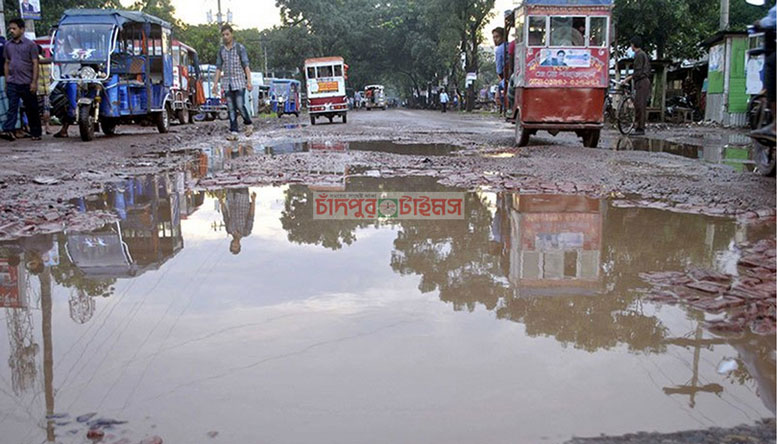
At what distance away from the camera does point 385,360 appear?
2.50 m

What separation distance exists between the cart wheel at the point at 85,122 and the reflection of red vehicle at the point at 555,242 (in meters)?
8.99

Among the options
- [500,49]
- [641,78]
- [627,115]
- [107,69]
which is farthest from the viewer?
[627,115]

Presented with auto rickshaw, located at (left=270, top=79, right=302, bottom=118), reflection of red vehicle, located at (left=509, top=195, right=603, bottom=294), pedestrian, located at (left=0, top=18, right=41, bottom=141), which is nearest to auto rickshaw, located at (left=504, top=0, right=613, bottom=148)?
reflection of red vehicle, located at (left=509, top=195, right=603, bottom=294)

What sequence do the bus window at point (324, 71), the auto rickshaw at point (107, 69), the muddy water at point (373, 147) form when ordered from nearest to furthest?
1. the muddy water at point (373, 147)
2. the auto rickshaw at point (107, 69)
3. the bus window at point (324, 71)

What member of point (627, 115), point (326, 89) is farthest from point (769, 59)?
point (326, 89)

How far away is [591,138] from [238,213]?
7.78 m

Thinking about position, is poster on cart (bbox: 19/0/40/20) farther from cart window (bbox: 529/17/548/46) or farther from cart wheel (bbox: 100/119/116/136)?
cart window (bbox: 529/17/548/46)

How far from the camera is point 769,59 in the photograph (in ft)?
19.8

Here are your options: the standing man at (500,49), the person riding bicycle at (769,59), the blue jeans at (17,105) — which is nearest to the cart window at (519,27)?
the standing man at (500,49)

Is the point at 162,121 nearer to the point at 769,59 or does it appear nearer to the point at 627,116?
the point at 627,116

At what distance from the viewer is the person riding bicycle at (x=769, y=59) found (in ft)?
19.1

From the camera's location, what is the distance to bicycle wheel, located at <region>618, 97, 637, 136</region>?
48.3ft

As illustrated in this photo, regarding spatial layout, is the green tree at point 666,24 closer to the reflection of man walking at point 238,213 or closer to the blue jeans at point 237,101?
the blue jeans at point 237,101

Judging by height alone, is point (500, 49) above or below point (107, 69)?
above
